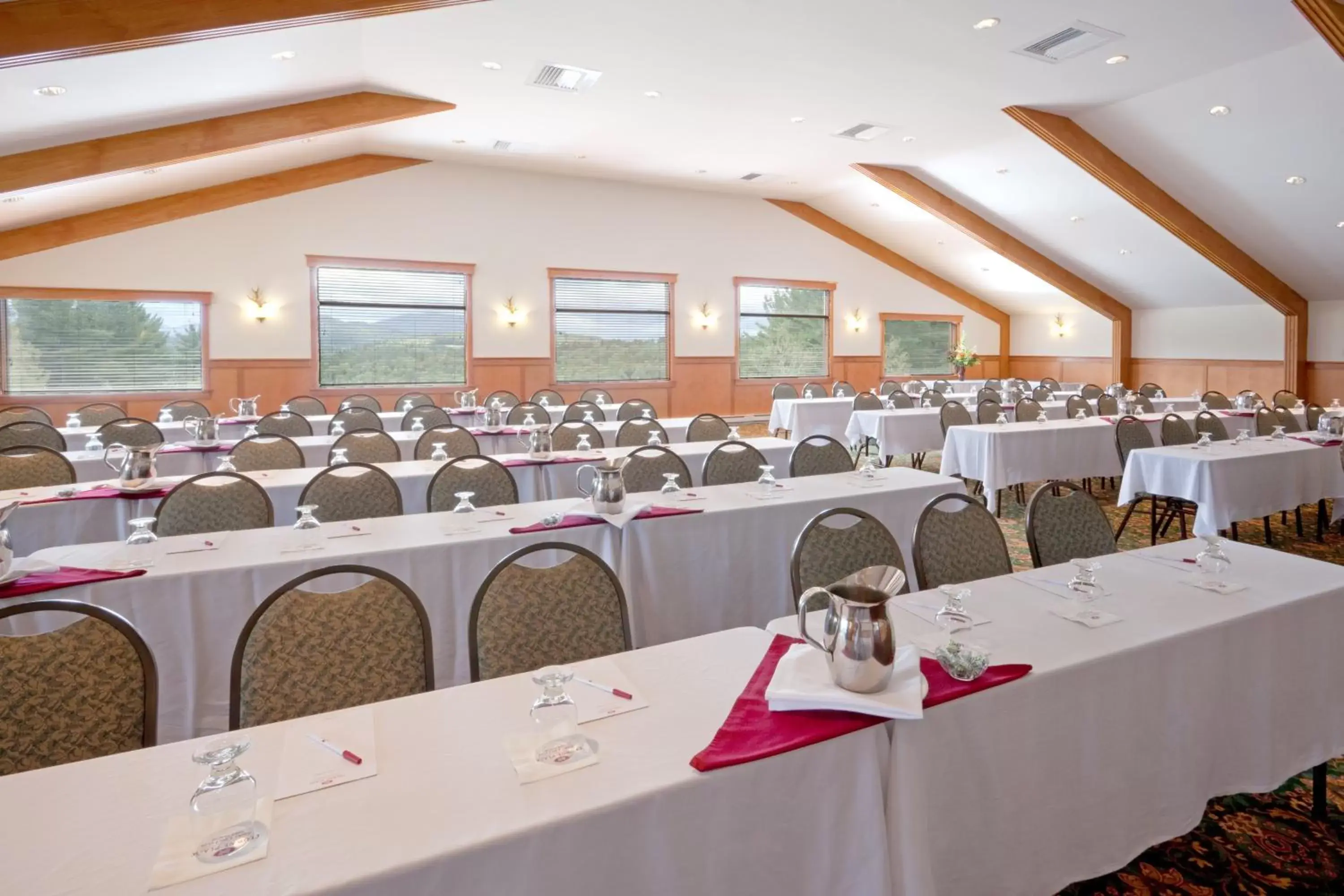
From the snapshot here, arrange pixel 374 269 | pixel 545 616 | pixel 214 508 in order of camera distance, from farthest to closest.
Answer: pixel 374 269
pixel 214 508
pixel 545 616

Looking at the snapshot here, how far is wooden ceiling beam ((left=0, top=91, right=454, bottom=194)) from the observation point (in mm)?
6773

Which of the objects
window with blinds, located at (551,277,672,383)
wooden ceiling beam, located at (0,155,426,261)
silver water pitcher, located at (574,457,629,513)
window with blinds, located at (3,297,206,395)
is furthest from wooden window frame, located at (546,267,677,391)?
silver water pitcher, located at (574,457,629,513)

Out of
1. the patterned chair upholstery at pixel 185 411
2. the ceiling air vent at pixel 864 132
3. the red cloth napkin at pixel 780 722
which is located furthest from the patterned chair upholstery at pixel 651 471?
the ceiling air vent at pixel 864 132

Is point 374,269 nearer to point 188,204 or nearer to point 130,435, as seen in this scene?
point 188,204

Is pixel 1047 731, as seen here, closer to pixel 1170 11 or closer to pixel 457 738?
pixel 457 738

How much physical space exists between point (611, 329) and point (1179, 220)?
8325mm

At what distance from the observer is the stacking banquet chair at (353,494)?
3.90 meters

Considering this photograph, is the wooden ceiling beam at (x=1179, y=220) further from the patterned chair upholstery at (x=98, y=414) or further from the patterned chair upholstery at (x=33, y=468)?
the patterned chair upholstery at (x=98, y=414)

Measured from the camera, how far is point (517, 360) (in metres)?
12.5

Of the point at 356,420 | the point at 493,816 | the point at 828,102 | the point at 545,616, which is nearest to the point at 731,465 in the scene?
the point at 545,616

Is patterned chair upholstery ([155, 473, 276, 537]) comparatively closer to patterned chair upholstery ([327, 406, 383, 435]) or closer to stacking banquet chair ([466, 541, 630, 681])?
stacking banquet chair ([466, 541, 630, 681])

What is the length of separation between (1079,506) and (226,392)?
10.9 meters

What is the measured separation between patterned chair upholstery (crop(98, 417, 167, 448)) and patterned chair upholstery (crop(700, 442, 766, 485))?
14.6ft

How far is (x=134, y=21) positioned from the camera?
4488mm
